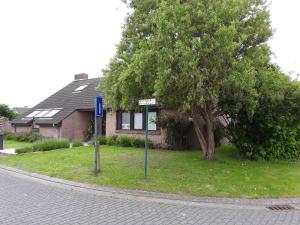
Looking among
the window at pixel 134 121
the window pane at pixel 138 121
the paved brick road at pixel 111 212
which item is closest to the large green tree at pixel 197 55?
the paved brick road at pixel 111 212

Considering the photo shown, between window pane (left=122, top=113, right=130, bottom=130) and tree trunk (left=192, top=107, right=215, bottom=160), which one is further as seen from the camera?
window pane (left=122, top=113, right=130, bottom=130)

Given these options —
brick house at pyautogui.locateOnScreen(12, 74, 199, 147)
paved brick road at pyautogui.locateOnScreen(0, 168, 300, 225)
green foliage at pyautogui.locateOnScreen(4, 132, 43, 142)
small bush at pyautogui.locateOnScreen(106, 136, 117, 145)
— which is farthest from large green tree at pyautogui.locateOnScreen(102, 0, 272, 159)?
green foliage at pyautogui.locateOnScreen(4, 132, 43, 142)

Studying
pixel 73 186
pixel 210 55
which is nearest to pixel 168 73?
pixel 210 55

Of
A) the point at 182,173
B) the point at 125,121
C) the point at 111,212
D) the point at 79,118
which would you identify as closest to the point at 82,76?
the point at 79,118

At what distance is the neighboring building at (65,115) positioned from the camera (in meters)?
24.5

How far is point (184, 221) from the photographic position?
652 centimetres

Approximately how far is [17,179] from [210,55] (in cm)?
755

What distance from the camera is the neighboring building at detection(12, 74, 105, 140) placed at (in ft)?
80.3

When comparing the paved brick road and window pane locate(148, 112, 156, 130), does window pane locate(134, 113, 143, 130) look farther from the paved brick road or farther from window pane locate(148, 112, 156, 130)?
the paved brick road

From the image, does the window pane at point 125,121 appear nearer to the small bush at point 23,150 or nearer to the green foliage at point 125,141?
the green foliage at point 125,141

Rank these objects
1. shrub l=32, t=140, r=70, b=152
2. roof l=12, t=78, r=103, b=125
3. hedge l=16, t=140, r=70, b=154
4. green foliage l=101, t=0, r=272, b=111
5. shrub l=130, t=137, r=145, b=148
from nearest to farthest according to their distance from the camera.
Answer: green foliage l=101, t=0, r=272, b=111, hedge l=16, t=140, r=70, b=154, shrub l=32, t=140, r=70, b=152, shrub l=130, t=137, r=145, b=148, roof l=12, t=78, r=103, b=125

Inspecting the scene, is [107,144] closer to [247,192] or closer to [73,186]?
[73,186]

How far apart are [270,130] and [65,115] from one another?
15.4 m

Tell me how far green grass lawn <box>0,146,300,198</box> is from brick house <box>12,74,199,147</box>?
177 inches
